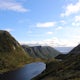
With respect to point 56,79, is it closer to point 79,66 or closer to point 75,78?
point 75,78

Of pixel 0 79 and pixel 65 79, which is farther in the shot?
pixel 0 79

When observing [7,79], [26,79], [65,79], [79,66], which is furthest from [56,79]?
[7,79]

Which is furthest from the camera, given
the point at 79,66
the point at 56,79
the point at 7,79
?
the point at 7,79

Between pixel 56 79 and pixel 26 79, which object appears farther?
pixel 26 79

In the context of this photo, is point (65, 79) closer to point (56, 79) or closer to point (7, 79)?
point (56, 79)

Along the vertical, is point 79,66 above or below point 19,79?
above

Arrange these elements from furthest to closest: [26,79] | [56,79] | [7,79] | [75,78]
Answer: [7,79]
[26,79]
[56,79]
[75,78]

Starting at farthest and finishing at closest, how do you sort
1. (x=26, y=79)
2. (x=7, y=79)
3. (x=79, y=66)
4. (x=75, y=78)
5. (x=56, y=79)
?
(x=7, y=79)
(x=26, y=79)
(x=79, y=66)
(x=56, y=79)
(x=75, y=78)

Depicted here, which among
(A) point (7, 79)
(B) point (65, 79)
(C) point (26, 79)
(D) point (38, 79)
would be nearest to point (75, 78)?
(B) point (65, 79)

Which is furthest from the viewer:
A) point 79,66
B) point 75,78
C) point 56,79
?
point 79,66

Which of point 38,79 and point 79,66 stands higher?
point 79,66
